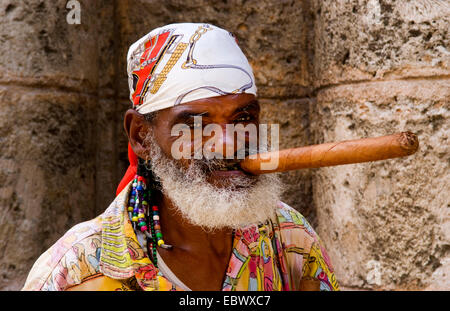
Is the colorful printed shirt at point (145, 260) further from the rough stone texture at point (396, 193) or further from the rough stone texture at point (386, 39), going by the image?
the rough stone texture at point (386, 39)

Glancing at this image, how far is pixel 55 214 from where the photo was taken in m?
2.68

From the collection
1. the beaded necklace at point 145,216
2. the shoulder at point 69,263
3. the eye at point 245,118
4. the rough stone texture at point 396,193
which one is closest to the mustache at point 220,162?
the eye at point 245,118

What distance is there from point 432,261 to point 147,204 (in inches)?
43.9

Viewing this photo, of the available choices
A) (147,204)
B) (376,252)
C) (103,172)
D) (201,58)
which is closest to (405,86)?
(376,252)

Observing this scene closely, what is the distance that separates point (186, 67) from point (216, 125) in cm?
20

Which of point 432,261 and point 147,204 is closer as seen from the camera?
point 147,204

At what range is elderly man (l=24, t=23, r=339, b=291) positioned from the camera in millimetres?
1806

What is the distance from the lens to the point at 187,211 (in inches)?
73.8

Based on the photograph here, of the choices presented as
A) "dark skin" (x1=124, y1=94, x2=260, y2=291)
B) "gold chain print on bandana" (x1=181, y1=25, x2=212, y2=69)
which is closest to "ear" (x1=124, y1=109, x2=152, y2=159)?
"dark skin" (x1=124, y1=94, x2=260, y2=291)

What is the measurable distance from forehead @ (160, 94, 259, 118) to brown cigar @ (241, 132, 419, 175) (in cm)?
24

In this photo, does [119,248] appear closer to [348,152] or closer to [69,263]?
[69,263]

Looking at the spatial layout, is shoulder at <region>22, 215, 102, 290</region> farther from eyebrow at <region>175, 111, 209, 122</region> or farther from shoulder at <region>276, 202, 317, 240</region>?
shoulder at <region>276, 202, 317, 240</region>

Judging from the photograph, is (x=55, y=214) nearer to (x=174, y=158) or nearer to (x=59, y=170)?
(x=59, y=170)

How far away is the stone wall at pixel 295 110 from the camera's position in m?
2.37
